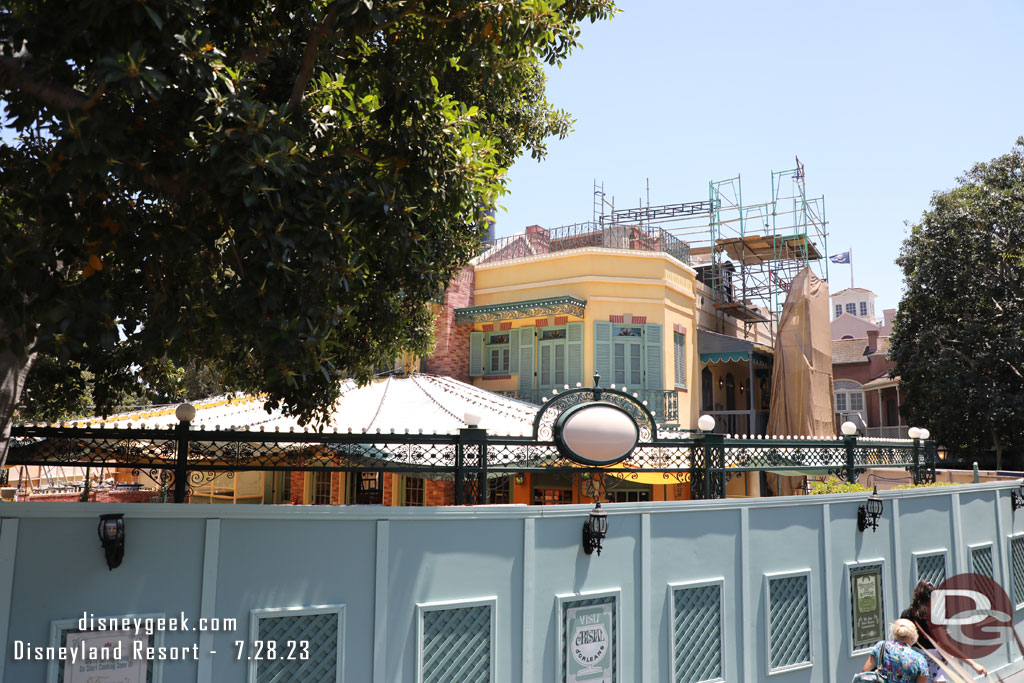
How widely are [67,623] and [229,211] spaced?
308cm

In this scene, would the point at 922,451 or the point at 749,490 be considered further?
the point at 749,490

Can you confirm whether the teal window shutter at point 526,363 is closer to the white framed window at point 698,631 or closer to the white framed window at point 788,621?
the white framed window at point 788,621

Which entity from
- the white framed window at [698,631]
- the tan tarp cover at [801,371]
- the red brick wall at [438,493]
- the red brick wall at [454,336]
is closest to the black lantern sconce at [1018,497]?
the white framed window at [698,631]

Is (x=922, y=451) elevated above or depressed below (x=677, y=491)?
above

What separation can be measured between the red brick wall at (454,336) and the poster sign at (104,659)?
13.6m

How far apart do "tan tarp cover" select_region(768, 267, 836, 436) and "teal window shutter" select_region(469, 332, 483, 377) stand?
8.10m

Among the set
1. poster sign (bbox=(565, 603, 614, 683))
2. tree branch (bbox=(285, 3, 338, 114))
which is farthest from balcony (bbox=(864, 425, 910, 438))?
tree branch (bbox=(285, 3, 338, 114))

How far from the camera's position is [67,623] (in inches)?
192

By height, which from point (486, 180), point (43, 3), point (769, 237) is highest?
point (769, 237)

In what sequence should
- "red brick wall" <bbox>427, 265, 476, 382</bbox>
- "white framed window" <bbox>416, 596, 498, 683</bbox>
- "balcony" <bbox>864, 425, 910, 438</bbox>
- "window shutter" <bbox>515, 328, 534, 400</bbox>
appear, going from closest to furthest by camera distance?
"white framed window" <bbox>416, 596, 498, 683</bbox>, "window shutter" <bbox>515, 328, 534, 400</bbox>, "red brick wall" <bbox>427, 265, 476, 382</bbox>, "balcony" <bbox>864, 425, 910, 438</bbox>

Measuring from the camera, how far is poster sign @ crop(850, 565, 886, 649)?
27.2 feet

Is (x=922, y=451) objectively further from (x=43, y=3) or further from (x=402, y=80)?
(x=43, y=3)

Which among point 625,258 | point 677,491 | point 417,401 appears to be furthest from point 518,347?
point 417,401

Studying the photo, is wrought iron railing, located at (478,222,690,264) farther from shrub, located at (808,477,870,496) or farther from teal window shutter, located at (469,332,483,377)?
shrub, located at (808,477,870,496)
